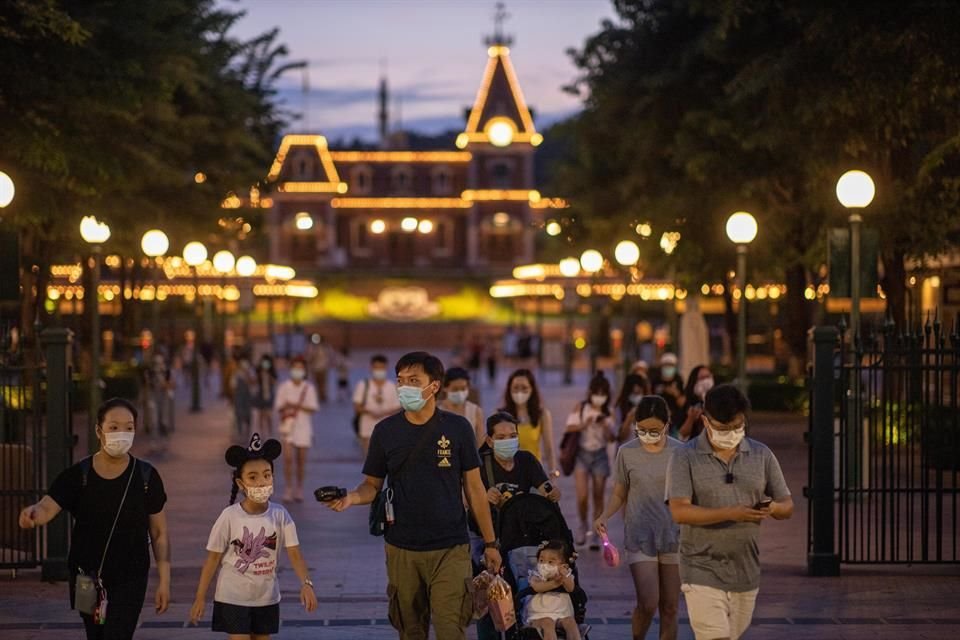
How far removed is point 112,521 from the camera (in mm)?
9008

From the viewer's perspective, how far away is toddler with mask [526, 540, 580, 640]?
983 centimetres

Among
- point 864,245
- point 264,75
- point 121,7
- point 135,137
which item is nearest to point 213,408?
point 264,75

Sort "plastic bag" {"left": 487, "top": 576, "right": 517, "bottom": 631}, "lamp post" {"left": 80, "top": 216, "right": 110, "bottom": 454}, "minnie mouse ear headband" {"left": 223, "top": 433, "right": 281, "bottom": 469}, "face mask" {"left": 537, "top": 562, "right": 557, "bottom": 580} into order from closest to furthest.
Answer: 1. "minnie mouse ear headband" {"left": 223, "top": 433, "right": 281, "bottom": 469}
2. "plastic bag" {"left": 487, "top": 576, "right": 517, "bottom": 631}
3. "face mask" {"left": 537, "top": 562, "right": 557, "bottom": 580}
4. "lamp post" {"left": 80, "top": 216, "right": 110, "bottom": 454}

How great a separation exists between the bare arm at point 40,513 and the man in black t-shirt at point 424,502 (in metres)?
1.51

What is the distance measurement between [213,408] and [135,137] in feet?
53.6

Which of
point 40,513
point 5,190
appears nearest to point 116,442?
point 40,513

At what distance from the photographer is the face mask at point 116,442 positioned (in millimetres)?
9055

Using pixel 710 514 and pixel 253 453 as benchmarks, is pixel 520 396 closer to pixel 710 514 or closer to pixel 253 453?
pixel 253 453

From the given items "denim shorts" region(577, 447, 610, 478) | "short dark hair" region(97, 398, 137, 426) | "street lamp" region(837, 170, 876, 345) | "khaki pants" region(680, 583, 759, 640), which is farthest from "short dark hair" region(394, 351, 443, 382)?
"street lamp" region(837, 170, 876, 345)

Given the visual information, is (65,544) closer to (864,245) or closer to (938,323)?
(938,323)

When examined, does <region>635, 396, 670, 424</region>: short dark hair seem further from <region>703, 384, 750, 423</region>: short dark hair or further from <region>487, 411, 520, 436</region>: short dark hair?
<region>703, 384, 750, 423</region>: short dark hair

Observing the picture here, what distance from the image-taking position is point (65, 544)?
46.3ft

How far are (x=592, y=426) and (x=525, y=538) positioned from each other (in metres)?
6.39

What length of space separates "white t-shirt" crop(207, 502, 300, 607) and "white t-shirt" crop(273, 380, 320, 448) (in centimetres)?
1117
